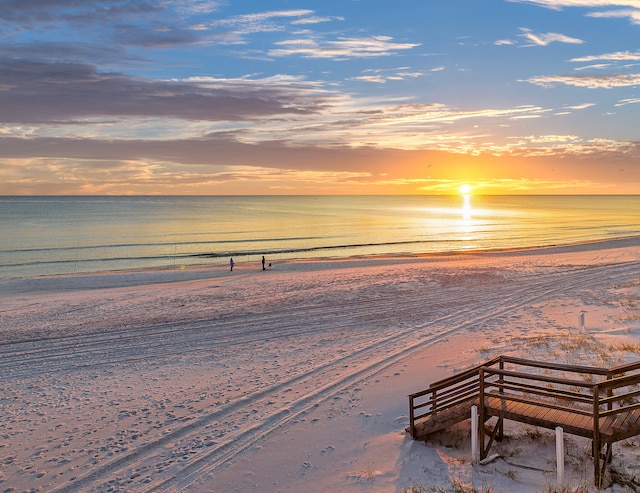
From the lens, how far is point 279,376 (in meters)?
14.9

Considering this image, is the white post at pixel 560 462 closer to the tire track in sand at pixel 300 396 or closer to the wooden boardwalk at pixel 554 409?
the wooden boardwalk at pixel 554 409

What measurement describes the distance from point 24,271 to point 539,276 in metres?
41.7

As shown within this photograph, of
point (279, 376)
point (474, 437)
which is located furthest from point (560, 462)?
point (279, 376)

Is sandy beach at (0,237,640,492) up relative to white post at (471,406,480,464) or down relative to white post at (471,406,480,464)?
down

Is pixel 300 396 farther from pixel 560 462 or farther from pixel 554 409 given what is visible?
pixel 560 462

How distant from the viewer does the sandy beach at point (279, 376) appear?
9.47 meters

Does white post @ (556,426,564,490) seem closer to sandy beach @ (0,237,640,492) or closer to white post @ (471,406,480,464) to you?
sandy beach @ (0,237,640,492)

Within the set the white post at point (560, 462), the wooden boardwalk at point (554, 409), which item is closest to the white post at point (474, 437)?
the wooden boardwalk at point (554, 409)

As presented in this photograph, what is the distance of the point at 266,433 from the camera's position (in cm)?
1129

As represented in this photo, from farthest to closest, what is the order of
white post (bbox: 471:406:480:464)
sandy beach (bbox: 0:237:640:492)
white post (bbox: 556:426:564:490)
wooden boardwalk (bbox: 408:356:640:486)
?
sandy beach (bbox: 0:237:640:492), white post (bbox: 471:406:480:464), wooden boardwalk (bbox: 408:356:640:486), white post (bbox: 556:426:564:490)

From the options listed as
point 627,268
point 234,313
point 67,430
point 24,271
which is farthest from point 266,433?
point 24,271

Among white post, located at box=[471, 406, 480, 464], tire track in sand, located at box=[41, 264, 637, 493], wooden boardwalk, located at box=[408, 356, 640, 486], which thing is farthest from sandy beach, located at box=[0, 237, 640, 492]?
wooden boardwalk, located at box=[408, 356, 640, 486]

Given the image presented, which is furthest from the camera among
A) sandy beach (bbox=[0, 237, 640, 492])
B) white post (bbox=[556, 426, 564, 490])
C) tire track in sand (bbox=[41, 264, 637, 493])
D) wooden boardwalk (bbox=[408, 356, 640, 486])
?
tire track in sand (bbox=[41, 264, 637, 493])

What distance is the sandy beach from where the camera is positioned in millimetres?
9469
